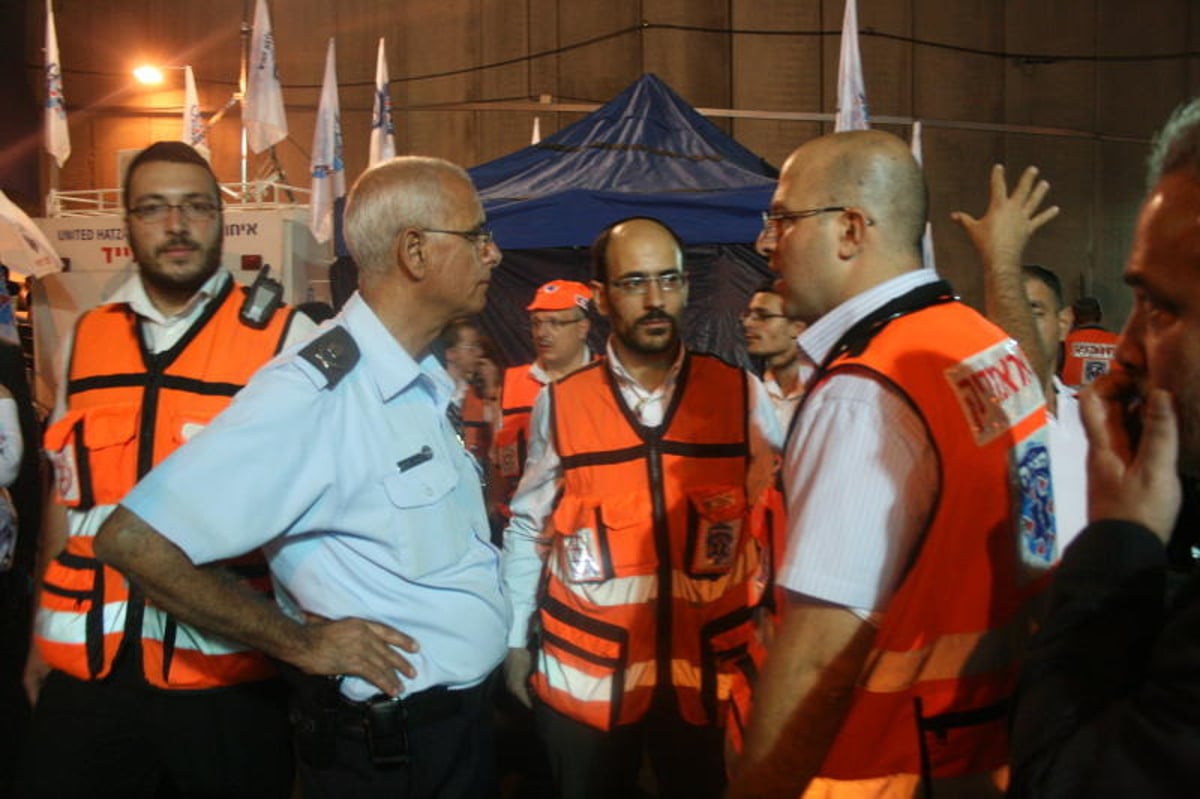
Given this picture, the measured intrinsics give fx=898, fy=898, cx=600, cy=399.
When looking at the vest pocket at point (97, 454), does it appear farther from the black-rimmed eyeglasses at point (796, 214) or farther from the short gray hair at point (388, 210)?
the black-rimmed eyeglasses at point (796, 214)

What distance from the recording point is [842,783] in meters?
1.58

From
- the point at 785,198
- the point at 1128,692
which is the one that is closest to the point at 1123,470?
the point at 1128,692

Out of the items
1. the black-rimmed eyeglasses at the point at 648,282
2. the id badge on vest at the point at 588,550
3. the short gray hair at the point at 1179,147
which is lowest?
the id badge on vest at the point at 588,550

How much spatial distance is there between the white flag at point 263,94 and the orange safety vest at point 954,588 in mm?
9413

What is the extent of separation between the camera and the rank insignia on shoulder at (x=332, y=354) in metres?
1.89

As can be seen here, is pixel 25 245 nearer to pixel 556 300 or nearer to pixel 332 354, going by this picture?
pixel 556 300

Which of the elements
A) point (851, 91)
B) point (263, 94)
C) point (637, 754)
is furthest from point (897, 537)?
point (263, 94)

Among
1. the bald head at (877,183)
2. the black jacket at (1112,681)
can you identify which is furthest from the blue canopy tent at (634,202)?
the black jacket at (1112,681)

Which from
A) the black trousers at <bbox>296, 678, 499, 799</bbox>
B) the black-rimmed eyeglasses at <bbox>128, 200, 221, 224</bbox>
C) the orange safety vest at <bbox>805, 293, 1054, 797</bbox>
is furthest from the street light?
the orange safety vest at <bbox>805, 293, 1054, 797</bbox>

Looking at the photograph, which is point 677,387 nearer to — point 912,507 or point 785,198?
point 785,198

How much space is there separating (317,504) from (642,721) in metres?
1.43

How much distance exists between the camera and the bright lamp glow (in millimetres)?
15328

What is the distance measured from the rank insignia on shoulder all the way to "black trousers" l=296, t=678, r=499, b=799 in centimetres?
69

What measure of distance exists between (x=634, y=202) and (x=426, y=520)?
515 cm
